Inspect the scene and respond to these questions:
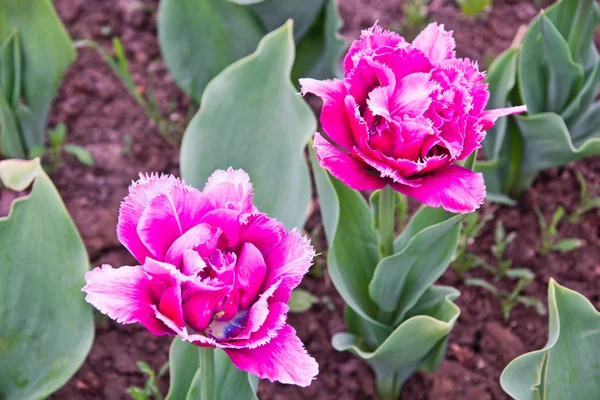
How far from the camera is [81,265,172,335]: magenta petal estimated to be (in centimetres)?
78

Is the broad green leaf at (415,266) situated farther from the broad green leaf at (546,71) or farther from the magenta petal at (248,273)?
the broad green leaf at (546,71)

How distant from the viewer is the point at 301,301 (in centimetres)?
173

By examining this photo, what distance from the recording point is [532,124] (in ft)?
5.31

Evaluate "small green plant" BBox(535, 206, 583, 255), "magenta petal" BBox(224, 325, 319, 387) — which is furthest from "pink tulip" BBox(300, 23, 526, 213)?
"small green plant" BBox(535, 206, 583, 255)

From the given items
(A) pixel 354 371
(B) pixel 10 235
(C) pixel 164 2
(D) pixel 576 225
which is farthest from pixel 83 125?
(D) pixel 576 225

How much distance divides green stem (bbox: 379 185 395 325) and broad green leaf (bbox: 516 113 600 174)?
54cm

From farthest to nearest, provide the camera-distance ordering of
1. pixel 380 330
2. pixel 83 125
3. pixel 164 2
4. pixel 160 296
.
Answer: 1. pixel 83 125
2. pixel 164 2
3. pixel 380 330
4. pixel 160 296

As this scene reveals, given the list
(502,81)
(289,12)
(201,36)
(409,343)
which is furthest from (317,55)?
(409,343)

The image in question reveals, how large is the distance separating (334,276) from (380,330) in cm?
18

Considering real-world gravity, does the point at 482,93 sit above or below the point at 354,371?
above

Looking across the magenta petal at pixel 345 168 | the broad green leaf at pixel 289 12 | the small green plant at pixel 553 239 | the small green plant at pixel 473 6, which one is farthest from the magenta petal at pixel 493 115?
the small green plant at pixel 473 6

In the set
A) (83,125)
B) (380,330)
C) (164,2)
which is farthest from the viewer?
(83,125)

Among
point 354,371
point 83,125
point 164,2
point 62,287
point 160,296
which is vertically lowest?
point 354,371

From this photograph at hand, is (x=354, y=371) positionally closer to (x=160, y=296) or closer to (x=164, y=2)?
(x=160, y=296)
